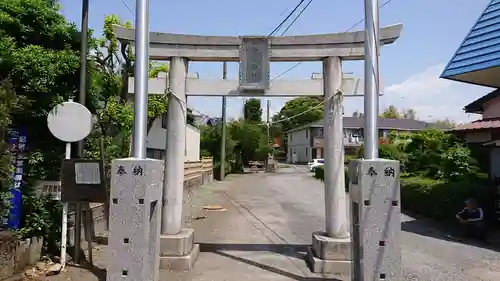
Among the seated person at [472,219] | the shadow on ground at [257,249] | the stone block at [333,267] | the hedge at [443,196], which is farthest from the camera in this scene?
the hedge at [443,196]

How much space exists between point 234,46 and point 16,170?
4.32 meters

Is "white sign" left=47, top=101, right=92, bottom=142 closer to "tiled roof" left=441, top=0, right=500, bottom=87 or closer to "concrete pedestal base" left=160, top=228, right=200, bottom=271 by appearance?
"concrete pedestal base" left=160, top=228, right=200, bottom=271

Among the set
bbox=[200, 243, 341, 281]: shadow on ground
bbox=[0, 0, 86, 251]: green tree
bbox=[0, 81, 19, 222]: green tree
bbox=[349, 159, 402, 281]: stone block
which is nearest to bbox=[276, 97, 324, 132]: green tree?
bbox=[200, 243, 341, 281]: shadow on ground

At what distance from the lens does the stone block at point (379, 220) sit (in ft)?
19.0

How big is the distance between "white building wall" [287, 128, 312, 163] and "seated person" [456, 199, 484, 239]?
4845 cm

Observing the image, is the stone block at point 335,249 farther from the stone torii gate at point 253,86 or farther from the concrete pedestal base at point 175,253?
the concrete pedestal base at point 175,253

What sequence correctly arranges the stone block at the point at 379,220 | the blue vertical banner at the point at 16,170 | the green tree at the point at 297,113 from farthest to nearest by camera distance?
the green tree at the point at 297,113, the blue vertical banner at the point at 16,170, the stone block at the point at 379,220

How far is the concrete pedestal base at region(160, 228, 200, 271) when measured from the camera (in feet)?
24.3

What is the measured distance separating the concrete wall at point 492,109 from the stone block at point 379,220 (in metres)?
8.76

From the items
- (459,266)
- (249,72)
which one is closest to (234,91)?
(249,72)

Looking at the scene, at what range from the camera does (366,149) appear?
6.06 m

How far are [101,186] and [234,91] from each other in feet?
9.48

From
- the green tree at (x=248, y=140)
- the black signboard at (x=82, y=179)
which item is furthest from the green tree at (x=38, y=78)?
the green tree at (x=248, y=140)

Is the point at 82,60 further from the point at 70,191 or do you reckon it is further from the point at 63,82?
the point at 70,191
